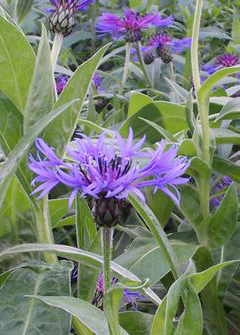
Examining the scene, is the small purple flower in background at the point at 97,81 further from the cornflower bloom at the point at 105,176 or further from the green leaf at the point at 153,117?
the cornflower bloom at the point at 105,176

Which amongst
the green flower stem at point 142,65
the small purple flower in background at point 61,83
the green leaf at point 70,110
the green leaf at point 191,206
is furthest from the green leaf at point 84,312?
the green flower stem at point 142,65

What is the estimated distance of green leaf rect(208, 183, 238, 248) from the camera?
0.96 m

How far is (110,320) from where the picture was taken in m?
0.67

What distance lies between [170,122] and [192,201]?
213 millimetres

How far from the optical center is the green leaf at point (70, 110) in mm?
832

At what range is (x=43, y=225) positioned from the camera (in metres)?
0.85

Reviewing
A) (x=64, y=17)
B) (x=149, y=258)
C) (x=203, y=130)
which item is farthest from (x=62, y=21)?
(x=149, y=258)

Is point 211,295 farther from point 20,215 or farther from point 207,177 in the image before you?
point 20,215

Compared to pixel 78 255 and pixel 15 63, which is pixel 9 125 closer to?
pixel 15 63

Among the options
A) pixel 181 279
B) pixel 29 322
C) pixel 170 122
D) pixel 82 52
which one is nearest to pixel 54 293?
pixel 29 322

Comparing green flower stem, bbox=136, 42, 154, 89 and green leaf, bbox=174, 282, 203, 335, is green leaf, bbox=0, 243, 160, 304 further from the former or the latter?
A: green flower stem, bbox=136, 42, 154, 89

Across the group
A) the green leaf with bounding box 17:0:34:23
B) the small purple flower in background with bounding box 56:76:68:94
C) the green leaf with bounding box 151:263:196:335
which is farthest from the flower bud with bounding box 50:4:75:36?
the small purple flower in background with bounding box 56:76:68:94

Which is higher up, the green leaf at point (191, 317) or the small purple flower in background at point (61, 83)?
the green leaf at point (191, 317)

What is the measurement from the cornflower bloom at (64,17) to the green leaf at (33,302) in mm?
373
